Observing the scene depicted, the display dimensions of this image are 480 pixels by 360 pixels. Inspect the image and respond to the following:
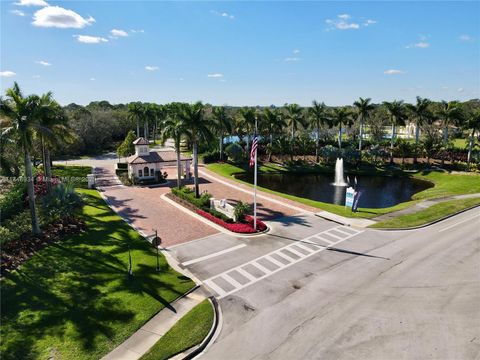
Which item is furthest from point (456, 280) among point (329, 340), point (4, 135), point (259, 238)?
point (4, 135)

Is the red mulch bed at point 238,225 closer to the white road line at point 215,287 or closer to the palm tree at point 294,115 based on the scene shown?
the white road line at point 215,287

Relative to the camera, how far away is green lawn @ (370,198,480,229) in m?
28.5

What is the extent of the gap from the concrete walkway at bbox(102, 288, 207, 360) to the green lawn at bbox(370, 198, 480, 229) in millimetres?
18107

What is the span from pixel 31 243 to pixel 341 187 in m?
37.3

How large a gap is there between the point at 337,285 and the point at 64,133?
28.0 m

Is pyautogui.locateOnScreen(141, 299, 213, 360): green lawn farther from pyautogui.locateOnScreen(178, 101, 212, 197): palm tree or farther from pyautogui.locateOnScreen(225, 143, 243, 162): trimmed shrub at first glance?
pyautogui.locateOnScreen(225, 143, 243, 162): trimmed shrub

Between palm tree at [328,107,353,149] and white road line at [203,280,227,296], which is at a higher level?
palm tree at [328,107,353,149]

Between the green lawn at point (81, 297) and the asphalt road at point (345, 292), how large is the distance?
300 cm

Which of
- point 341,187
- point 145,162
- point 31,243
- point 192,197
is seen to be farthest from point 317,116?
point 31,243

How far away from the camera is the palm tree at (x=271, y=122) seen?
5875 cm

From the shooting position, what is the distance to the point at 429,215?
30.8 meters

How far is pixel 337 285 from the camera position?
60.3 ft

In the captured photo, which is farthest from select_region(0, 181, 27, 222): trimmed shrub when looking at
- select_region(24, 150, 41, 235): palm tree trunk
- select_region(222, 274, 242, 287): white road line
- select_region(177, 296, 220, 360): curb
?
select_region(177, 296, 220, 360): curb

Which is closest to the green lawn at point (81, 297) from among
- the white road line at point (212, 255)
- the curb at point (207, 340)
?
the white road line at point (212, 255)
